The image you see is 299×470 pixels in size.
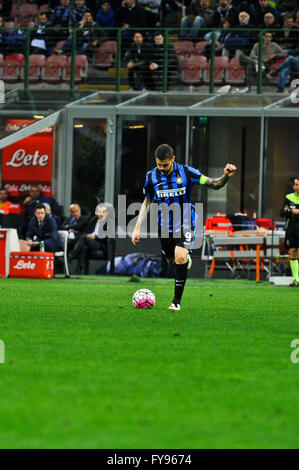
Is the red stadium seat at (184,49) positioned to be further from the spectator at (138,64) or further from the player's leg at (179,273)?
the player's leg at (179,273)

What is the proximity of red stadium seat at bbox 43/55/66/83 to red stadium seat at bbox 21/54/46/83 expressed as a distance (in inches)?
5.6

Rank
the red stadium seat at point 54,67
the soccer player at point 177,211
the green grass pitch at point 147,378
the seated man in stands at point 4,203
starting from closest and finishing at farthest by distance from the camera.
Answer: the green grass pitch at point 147,378 < the soccer player at point 177,211 < the seated man in stands at point 4,203 < the red stadium seat at point 54,67

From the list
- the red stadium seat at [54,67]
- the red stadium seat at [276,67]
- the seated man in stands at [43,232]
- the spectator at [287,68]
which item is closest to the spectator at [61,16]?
the red stadium seat at [54,67]

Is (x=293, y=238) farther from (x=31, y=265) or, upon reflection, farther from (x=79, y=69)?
(x=79, y=69)

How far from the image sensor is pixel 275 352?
7.21 meters

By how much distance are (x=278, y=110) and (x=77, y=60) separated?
5.99m

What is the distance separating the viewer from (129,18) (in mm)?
26359

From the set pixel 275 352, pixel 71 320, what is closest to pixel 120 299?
pixel 71 320

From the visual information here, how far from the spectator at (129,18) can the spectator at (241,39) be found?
2.60m

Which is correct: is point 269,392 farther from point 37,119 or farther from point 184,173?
point 37,119

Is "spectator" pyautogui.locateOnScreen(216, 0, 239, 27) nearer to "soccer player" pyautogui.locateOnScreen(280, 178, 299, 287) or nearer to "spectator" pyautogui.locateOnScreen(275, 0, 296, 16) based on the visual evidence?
"spectator" pyautogui.locateOnScreen(275, 0, 296, 16)

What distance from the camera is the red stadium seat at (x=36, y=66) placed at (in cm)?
2642

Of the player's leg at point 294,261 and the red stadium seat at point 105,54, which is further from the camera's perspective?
the red stadium seat at point 105,54

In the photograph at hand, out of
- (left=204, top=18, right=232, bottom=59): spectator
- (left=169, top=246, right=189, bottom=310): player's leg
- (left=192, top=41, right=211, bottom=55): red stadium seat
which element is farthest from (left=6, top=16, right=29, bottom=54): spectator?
(left=169, top=246, right=189, bottom=310): player's leg
